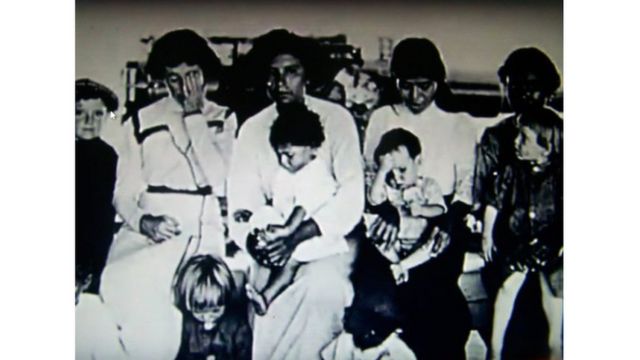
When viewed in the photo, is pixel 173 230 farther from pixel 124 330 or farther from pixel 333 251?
pixel 333 251

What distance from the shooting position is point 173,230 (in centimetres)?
179

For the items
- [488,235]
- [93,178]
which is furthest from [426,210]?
[93,178]

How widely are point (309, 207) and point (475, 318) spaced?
0.49m

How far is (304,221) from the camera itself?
5.89 ft

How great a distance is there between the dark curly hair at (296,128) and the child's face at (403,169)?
19cm

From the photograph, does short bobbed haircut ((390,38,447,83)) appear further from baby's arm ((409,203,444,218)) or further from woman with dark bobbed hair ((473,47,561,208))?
baby's arm ((409,203,444,218))

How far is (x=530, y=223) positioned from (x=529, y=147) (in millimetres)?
188

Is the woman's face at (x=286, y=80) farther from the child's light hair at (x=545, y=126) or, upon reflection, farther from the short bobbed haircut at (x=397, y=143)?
the child's light hair at (x=545, y=126)

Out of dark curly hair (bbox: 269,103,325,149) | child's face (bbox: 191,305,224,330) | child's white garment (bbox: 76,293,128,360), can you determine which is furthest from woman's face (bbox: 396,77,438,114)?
child's white garment (bbox: 76,293,128,360)

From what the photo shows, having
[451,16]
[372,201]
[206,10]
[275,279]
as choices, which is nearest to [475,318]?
[372,201]

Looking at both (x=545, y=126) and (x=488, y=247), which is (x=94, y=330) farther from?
(x=545, y=126)

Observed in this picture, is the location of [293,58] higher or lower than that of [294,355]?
higher

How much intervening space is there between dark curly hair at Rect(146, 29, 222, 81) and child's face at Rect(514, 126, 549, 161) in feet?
2.50

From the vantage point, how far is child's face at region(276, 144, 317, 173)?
180 cm
